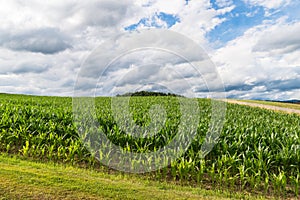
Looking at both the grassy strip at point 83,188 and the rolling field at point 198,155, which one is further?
the rolling field at point 198,155

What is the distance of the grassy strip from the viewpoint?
203 inches

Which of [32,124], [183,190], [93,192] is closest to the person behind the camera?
[93,192]

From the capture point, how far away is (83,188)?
5.45 metres

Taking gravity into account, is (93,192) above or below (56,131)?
below

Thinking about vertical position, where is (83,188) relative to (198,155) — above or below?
below

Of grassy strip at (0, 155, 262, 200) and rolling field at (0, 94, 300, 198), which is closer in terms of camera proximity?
grassy strip at (0, 155, 262, 200)

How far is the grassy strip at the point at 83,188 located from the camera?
203 inches

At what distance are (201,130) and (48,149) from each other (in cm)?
502

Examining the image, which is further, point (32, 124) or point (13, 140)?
point (32, 124)

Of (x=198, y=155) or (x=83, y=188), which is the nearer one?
(x=83, y=188)

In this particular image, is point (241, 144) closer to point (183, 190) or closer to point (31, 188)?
point (183, 190)

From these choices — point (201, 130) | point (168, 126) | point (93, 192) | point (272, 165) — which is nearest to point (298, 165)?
point (272, 165)

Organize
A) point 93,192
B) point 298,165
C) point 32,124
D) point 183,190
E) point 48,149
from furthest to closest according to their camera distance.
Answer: point 32,124 < point 48,149 < point 298,165 < point 183,190 < point 93,192

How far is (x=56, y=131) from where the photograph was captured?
10078mm
